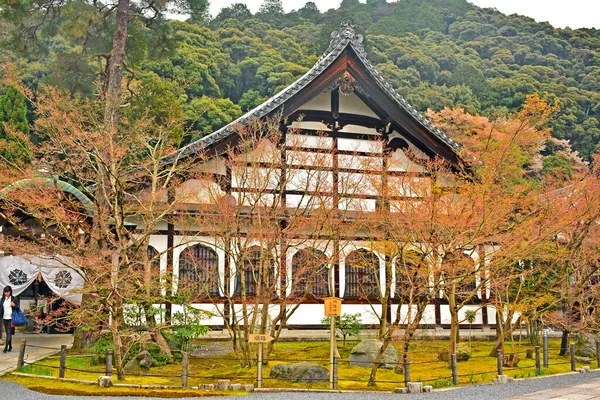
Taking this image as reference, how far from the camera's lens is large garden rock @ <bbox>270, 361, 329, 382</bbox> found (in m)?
12.0

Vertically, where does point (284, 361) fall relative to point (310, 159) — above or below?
below

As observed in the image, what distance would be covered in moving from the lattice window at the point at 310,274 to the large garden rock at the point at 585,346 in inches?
305

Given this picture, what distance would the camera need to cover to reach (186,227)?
1675 cm

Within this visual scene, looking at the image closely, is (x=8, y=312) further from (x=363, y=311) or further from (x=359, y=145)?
(x=359, y=145)

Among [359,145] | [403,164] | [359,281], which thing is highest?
[359,145]

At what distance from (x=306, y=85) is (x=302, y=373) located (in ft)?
30.7

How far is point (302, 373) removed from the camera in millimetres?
12055

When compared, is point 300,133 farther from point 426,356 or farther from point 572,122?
point 572,122

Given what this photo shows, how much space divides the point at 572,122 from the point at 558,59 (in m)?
13.7

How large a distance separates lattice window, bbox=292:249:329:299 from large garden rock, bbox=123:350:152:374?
394 cm

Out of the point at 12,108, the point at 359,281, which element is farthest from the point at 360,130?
the point at 12,108

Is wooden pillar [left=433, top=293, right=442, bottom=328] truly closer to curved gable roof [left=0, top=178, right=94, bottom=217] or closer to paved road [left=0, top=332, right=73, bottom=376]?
curved gable roof [left=0, top=178, right=94, bottom=217]

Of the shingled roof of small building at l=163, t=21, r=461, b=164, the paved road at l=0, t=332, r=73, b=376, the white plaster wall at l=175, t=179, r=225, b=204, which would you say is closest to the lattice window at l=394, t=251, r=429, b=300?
the shingled roof of small building at l=163, t=21, r=461, b=164

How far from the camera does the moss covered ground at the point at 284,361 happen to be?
1112cm
